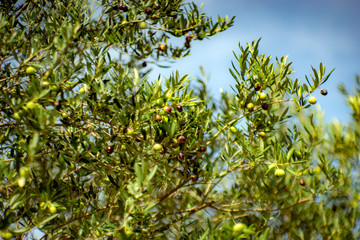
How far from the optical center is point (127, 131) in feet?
6.75

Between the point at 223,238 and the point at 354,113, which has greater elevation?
the point at 354,113

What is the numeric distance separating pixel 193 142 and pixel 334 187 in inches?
79.6

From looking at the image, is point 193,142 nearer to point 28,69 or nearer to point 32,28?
point 28,69

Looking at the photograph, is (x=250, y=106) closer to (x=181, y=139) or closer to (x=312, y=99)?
(x=312, y=99)

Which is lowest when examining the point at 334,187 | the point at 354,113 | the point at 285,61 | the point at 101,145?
the point at 334,187

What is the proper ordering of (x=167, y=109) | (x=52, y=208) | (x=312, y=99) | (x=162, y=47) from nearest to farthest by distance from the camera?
(x=52, y=208) → (x=167, y=109) → (x=312, y=99) → (x=162, y=47)

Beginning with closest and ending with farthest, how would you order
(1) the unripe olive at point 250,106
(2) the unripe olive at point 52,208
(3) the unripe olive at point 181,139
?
(2) the unripe olive at point 52,208 → (3) the unripe olive at point 181,139 → (1) the unripe olive at point 250,106

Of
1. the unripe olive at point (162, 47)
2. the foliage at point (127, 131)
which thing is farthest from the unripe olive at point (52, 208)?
the unripe olive at point (162, 47)

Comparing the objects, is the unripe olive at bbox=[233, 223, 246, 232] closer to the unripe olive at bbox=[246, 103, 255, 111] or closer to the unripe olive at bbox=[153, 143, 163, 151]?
the unripe olive at bbox=[153, 143, 163, 151]

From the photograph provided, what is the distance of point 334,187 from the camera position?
3.38 metres

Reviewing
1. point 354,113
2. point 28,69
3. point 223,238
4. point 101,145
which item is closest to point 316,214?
point 354,113

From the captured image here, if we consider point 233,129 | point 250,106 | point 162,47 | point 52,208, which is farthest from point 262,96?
point 52,208

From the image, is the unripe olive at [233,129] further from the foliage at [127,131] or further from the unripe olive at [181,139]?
the unripe olive at [181,139]

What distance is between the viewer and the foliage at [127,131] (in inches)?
71.6
